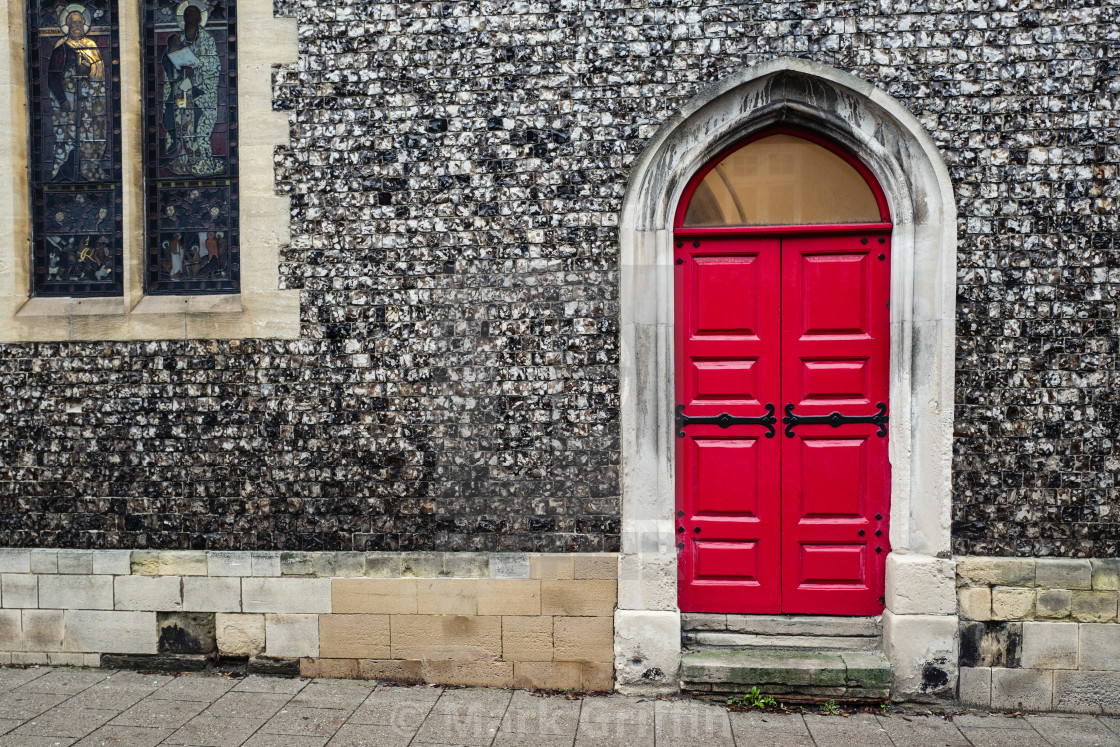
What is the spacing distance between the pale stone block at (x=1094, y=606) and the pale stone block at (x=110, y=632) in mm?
5280

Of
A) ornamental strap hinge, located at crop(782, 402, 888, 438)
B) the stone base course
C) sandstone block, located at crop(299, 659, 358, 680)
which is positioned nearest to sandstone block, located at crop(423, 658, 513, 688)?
the stone base course

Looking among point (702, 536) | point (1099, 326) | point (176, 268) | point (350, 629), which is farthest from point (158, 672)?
point (1099, 326)

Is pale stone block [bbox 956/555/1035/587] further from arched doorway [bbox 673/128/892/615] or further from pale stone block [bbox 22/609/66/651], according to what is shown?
pale stone block [bbox 22/609/66/651]

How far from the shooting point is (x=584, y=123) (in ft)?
13.0

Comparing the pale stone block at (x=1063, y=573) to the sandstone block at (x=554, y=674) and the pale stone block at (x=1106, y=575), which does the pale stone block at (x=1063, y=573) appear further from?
the sandstone block at (x=554, y=674)

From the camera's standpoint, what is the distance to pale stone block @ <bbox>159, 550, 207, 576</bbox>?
Result: 14.0ft

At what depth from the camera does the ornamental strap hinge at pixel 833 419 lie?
406cm

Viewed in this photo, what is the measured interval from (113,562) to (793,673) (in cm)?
403

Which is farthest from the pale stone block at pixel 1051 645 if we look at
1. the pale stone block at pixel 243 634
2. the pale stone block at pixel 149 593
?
the pale stone block at pixel 149 593

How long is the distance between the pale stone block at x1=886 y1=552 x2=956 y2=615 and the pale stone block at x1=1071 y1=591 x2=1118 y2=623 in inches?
25.4

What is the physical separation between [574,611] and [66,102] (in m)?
4.41

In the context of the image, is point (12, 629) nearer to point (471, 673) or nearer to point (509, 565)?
point (471, 673)

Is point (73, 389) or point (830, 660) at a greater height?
point (73, 389)

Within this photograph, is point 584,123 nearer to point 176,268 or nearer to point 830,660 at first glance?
point 176,268
